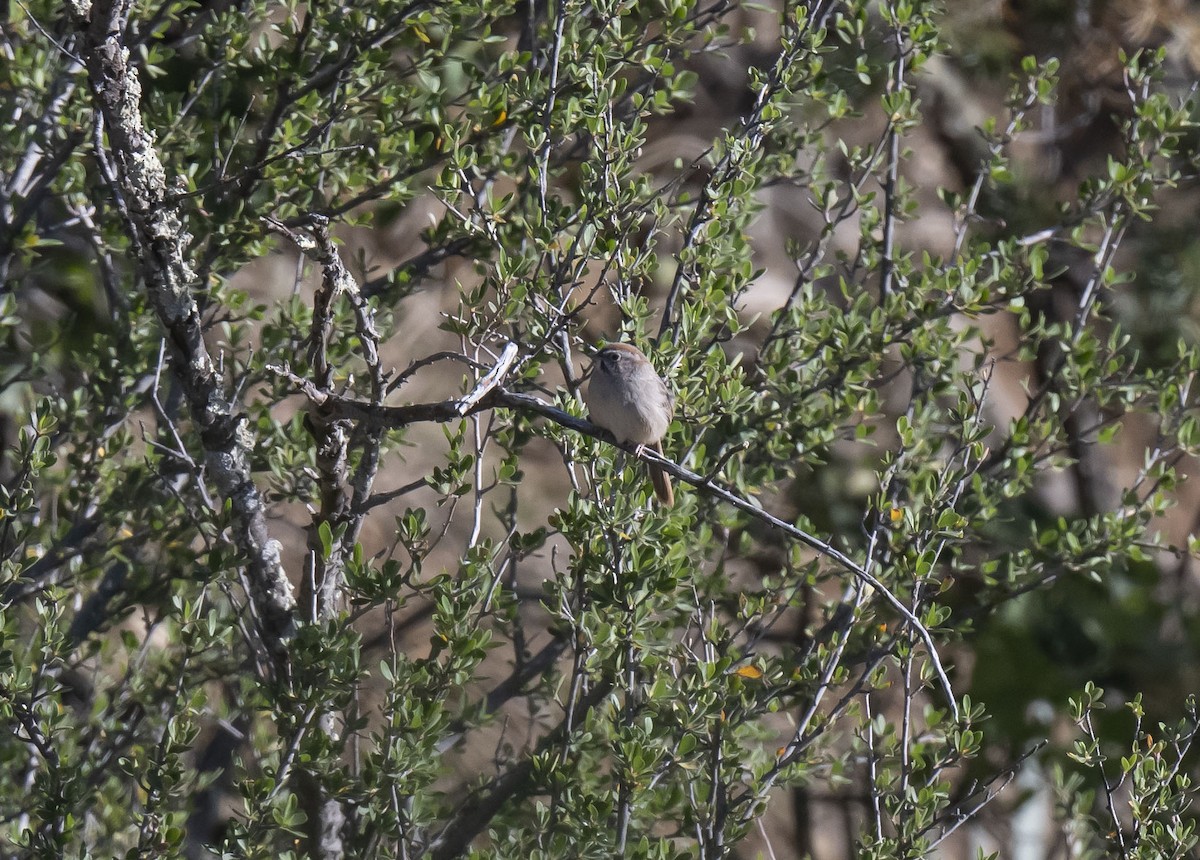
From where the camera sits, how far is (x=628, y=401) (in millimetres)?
4105

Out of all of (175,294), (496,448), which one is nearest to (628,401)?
(175,294)

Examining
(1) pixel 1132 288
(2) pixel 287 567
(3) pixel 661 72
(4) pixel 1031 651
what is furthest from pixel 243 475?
(1) pixel 1132 288

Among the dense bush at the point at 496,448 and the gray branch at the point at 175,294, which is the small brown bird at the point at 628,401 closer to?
the dense bush at the point at 496,448

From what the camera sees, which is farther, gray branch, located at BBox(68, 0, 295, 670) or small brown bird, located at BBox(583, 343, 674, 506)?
small brown bird, located at BBox(583, 343, 674, 506)

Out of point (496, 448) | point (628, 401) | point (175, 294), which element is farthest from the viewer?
point (496, 448)

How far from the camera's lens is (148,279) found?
10.5ft

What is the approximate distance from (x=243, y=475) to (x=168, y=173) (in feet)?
3.89

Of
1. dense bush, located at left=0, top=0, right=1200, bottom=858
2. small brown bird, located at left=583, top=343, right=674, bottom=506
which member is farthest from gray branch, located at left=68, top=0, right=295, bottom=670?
small brown bird, located at left=583, top=343, right=674, bottom=506

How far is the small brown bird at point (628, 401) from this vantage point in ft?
13.2

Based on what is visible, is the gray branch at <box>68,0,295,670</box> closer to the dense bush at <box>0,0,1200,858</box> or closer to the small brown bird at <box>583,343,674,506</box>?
the dense bush at <box>0,0,1200,858</box>

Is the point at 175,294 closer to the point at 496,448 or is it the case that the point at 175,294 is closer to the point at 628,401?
the point at 628,401

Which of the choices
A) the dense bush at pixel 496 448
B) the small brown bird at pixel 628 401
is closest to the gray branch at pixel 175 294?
the dense bush at pixel 496 448

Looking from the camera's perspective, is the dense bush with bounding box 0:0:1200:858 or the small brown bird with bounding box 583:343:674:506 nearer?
the dense bush with bounding box 0:0:1200:858

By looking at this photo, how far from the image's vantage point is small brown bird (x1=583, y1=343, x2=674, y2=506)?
401 cm
